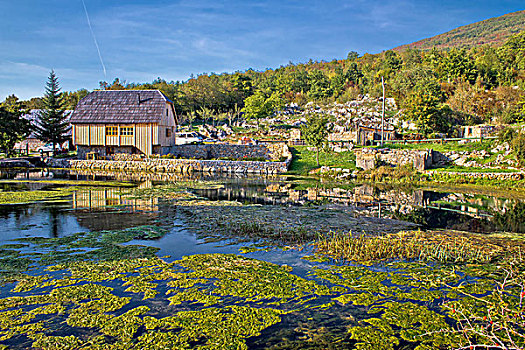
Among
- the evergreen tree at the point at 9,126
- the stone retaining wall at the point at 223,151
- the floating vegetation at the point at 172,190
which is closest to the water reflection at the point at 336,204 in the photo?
the floating vegetation at the point at 172,190

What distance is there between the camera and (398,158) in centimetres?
3069

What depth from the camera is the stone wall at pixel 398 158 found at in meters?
29.6

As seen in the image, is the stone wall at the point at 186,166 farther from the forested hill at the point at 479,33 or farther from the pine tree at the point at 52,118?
the forested hill at the point at 479,33

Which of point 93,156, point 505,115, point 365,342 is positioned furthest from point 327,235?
point 505,115

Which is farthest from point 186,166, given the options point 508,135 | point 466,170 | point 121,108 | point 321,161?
point 508,135

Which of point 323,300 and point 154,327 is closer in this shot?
point 154,327

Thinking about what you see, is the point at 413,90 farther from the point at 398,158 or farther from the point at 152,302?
the point at 152,302

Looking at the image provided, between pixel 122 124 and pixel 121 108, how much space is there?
6.64 feet

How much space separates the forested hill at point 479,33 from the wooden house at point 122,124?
13581cm

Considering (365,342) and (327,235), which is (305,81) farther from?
(365,342)

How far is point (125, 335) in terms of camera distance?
→ 5703 millimetres

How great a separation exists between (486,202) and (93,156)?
3596cm

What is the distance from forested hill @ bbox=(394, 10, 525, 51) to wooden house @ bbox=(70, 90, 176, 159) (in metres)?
136

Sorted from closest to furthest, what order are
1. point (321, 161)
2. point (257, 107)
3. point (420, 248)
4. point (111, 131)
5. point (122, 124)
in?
1. point (420, 248)
2. point (321, 161)
3. point (122, 124)
4. point (111, 131)
5. point (257, 107)
